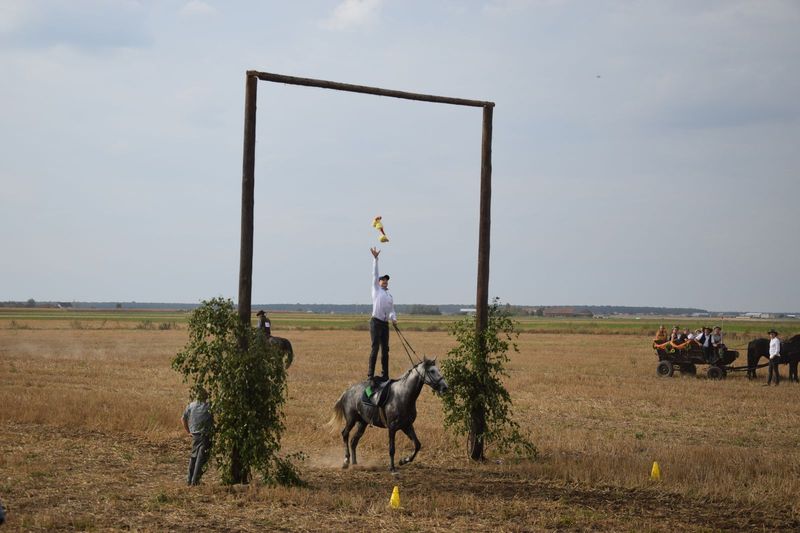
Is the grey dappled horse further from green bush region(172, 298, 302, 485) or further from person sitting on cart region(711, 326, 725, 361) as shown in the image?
person sitting on cart region(711, 326, 725, 361)

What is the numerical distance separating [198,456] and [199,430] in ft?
1.24

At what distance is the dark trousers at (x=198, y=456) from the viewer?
12477mm

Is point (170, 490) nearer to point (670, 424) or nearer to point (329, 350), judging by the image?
point (670, 424)

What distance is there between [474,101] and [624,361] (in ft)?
82.8

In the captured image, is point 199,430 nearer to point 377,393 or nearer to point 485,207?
point 377,393

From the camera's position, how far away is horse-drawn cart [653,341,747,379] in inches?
1188

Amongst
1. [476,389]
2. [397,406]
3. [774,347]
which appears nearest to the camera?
[397,406]

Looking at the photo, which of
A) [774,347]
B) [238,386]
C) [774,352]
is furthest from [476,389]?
[774,352]

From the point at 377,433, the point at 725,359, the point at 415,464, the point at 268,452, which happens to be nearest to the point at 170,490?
the point at 268,452

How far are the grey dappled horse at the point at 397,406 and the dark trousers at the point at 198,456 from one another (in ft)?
8.90

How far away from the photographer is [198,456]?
12.5 metres

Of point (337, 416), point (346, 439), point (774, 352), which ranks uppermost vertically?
point (774, 352)

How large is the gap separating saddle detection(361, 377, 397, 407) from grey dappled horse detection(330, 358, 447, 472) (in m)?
0.05

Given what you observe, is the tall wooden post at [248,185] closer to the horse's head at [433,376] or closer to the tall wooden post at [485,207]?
the horse's head at [433,376]
